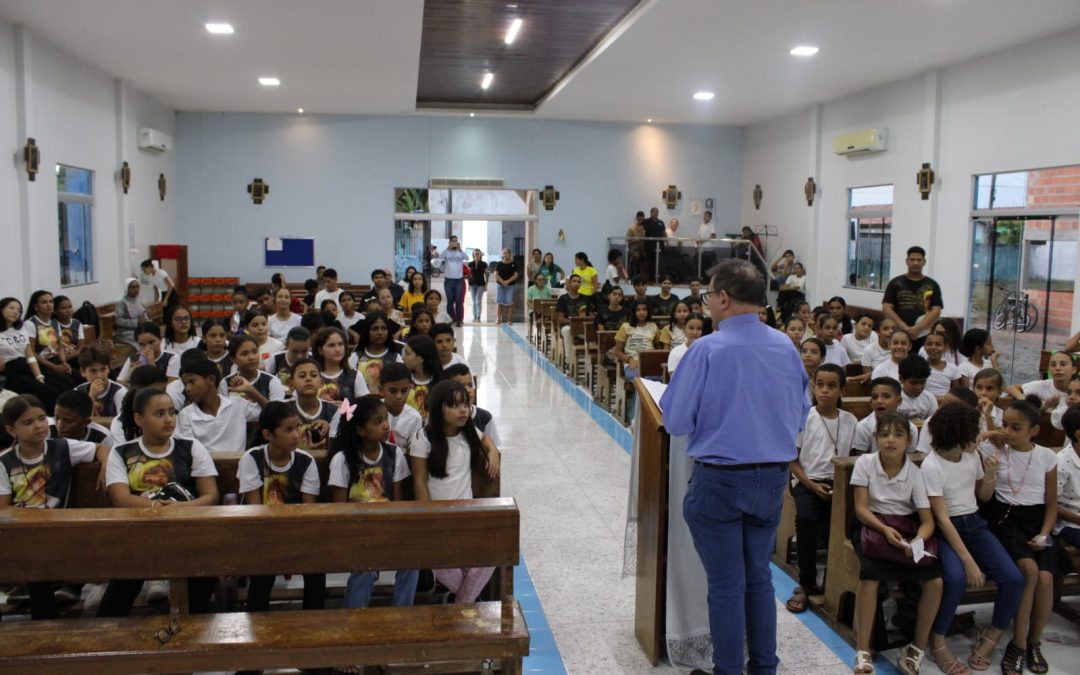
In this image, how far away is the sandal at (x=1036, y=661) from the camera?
156 inches

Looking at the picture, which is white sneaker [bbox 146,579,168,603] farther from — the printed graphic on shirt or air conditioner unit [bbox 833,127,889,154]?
air conditioner unit [bbox 833,127,889,154]

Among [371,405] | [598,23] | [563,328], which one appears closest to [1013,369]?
[563,328]

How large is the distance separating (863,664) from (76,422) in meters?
3.58

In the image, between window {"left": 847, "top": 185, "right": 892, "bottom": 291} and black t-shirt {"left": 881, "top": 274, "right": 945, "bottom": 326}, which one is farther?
window {"left": 847, "top": 185, "right": 892, "bottom": 291}

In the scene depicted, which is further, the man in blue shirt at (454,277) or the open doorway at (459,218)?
the open doorway at (459,218)

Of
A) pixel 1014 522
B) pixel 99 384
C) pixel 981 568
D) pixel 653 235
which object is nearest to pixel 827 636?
pixel 981 568

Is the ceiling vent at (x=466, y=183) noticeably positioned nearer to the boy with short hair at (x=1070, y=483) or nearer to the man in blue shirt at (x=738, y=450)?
the boy with short hair at (x=1070, y=483)

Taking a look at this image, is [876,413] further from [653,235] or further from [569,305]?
[653,235]

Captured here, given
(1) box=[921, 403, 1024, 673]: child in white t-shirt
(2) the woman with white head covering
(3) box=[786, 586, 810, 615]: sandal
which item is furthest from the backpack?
(1) box=[921, 403, 1024, 673]: child in white t-shirt

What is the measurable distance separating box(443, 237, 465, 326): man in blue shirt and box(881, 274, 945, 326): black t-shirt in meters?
9.02

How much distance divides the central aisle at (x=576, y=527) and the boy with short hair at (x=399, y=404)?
1068 millimetres

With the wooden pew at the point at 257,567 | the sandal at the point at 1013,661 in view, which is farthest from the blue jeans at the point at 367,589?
the sandal at the point at 1013,661

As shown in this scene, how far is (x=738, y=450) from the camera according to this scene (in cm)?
331

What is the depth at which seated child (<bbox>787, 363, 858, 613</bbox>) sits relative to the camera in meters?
4.64
